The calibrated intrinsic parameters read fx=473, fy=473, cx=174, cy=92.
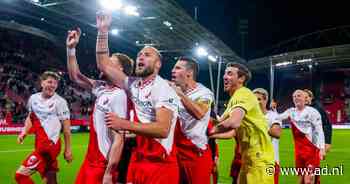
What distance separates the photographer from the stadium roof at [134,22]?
88.5 ft

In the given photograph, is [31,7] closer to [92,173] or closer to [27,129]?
[27,129]

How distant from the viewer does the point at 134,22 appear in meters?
31.2

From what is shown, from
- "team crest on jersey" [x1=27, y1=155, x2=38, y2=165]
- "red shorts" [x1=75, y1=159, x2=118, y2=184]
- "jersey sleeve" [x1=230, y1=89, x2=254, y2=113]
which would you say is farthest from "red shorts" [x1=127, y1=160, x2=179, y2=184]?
"team crest on jersey" [x1=27, y1=155, x2=38, y2=165]

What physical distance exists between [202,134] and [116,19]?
25.3 m

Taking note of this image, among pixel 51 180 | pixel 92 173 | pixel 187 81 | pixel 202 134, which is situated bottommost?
pixel 51 180

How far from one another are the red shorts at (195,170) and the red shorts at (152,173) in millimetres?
1438

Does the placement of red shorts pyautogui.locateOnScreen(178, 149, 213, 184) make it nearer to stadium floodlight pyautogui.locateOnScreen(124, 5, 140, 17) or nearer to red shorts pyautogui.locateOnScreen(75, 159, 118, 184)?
red shorts pyautogui.locateOnScreen(75, 159, 118, 184)

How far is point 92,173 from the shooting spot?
5.05m

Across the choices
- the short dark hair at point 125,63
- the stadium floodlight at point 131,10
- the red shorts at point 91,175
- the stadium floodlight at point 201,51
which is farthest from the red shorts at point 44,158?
the stadium floodlight at point 201,51

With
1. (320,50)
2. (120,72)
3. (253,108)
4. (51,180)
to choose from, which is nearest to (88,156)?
(120,72)

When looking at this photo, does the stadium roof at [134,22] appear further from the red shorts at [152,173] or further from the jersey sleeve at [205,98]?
the red shorts at [152,173]

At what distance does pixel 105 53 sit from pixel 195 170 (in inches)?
72.4

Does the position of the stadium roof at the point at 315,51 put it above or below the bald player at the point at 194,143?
above

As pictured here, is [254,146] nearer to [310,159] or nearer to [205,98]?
[205,98]
